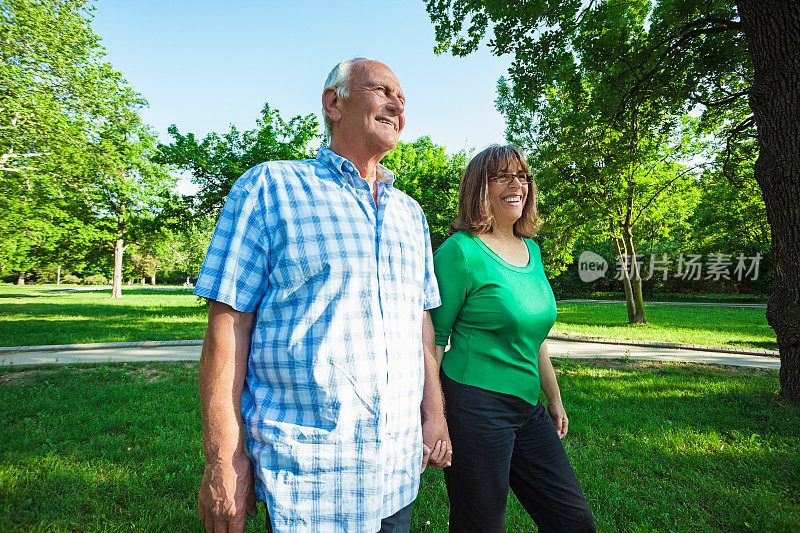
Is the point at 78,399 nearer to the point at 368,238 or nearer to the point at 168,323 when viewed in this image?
the point at 368,238

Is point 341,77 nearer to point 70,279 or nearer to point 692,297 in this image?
point 692,297

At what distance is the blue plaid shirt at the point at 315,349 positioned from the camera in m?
1.23

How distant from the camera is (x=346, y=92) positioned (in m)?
1.63

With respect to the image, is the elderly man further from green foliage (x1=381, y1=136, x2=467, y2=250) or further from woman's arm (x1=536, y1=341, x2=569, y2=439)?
green foliage (x1=381, y1=136, x2=467, y2=250)

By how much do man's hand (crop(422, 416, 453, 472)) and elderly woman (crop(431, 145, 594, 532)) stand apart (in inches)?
6.2

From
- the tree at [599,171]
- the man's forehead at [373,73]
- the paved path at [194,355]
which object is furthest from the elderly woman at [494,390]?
the tree at [599,171]

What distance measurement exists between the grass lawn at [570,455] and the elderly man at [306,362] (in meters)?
2.01

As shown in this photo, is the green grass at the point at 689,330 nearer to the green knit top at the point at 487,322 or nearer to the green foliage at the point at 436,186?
the green foliage at the point at 436,186

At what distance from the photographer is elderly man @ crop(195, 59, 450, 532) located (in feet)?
3.97

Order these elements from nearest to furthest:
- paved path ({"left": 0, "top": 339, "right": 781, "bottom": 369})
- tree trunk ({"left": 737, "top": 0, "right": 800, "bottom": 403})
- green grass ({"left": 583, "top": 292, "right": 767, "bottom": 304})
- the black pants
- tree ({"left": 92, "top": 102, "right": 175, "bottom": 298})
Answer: the black pants
tree trunk ({"left": 737, "top": 0, "right": 800, "bottom": 403})
paved path ({"left": 0, "top": 339, "right": 781, "bottom": 369})
tree ({"left": 92, "top": 102, "right": 175, "bottom": 298})
green grass ({"left": 583, "top": 292, "right": 767, "bottom": 304})

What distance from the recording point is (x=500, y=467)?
183 centimetres

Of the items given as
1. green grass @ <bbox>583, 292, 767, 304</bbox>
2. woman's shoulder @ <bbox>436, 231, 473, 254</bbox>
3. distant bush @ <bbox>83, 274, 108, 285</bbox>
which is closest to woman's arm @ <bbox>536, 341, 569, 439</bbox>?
woman's shoulder @ <bbox>436, 231, 473, 254</bbox>

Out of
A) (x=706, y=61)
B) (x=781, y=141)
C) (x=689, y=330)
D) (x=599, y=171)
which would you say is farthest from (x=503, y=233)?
(x=689, y=330)

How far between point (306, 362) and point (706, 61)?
9.21 metres
